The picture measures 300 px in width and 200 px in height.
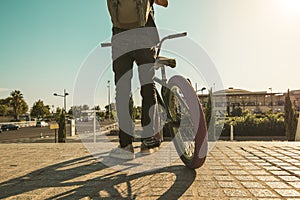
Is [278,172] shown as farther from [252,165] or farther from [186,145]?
[186,145]

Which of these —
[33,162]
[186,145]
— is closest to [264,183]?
[186,145]

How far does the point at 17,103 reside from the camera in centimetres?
7388

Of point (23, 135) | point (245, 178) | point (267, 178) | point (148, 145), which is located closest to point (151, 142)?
point (148, 145)

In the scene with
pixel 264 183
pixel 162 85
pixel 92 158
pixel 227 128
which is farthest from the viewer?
pixel 227 128

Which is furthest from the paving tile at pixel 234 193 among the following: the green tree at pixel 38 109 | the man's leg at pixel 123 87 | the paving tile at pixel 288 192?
the green tree at pixel 38 109

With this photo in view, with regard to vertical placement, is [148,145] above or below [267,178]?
above

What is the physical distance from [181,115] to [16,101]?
7959cm

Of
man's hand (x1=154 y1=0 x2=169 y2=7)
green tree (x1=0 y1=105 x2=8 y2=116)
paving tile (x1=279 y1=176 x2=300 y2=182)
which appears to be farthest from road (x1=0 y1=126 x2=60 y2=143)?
green tree (x1=0 y1=105 x2=8 y2=116)

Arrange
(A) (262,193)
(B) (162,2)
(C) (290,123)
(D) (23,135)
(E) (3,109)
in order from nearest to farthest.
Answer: (A) (262,193)
(B) (162,2)
(C) (290,123)
(D) (23,135)
(E) (3,109)

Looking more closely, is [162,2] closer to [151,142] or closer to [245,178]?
[151,142]

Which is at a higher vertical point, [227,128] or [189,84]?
[189,84]

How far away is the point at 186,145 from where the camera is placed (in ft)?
9.54

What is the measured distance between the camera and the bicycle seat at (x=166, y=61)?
10.2ft

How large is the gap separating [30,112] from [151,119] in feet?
281
